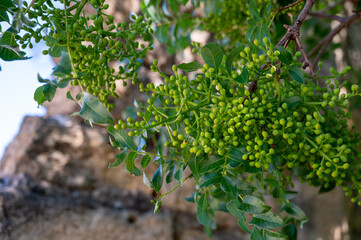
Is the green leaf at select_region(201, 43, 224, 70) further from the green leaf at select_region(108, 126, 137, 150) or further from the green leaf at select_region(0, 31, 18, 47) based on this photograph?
the green leaf at select_region(0, 31, 18, 47)

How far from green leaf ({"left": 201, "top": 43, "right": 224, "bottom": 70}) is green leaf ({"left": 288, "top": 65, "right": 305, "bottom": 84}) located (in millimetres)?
122

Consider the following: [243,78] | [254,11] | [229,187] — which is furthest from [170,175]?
[254,11]

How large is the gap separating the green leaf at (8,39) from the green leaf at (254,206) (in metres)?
0.50

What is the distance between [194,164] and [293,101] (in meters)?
0.20

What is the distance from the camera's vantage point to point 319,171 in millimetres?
611

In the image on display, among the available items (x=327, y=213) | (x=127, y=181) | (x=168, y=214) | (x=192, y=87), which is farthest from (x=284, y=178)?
(x=327, y=213)

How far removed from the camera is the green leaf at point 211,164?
593 mm

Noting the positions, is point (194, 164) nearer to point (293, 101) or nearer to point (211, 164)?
point (211, 164)

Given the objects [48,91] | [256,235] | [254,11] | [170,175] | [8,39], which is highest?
[254,11]

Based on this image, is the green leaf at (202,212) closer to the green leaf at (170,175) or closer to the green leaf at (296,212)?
the green leaf at (170,175)

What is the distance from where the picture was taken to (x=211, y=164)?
0.60 m

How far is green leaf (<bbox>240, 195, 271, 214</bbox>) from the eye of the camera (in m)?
0.59

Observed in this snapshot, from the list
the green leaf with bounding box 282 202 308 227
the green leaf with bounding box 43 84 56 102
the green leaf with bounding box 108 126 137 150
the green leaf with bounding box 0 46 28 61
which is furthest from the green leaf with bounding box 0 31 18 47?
the green leaf with bounding box 282 202 308 227

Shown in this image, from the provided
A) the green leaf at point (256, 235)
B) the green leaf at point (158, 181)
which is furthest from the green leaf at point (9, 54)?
the green leaf at point (256, 235)
